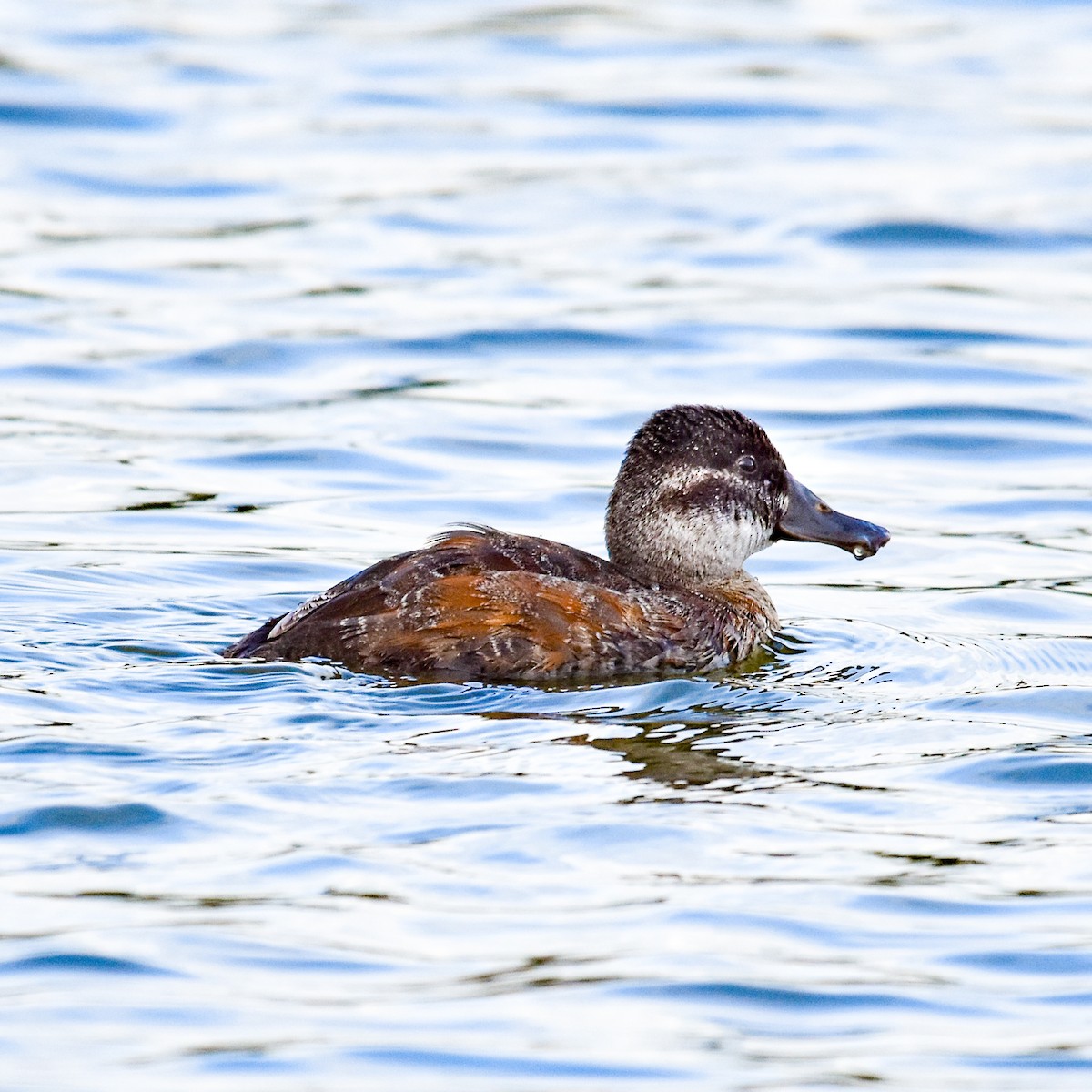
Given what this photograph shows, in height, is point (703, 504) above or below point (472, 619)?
above

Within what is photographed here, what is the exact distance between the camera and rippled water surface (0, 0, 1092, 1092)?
5.38 m

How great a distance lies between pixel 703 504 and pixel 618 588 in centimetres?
72

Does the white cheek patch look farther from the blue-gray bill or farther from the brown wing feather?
the brown wing feather

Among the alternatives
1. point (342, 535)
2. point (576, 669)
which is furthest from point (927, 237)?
point (576, 669)

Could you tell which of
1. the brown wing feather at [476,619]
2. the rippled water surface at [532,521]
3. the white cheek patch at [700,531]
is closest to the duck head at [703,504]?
the white cheek patch at [700,531]

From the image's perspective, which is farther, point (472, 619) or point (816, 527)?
point (816, 527)

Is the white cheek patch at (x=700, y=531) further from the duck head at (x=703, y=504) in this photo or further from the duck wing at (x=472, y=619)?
the duck wing at (x=472, y=619)

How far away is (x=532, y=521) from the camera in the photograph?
10867mm

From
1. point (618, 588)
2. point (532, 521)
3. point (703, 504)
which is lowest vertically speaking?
point (532, 521)

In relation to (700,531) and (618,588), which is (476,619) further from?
(700,531)

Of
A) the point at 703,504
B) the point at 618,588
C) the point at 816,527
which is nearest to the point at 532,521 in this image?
the point at 816,527

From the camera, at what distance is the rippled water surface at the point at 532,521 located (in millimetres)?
5379

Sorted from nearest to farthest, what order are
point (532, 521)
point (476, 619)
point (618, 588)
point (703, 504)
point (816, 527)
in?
1. point (476, 619)
2. point (618, 588)
3. point (703, 504)
4. point (816, 527)
5. point (532, 521)

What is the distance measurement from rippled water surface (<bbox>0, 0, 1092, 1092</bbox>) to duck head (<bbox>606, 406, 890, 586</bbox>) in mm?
461
